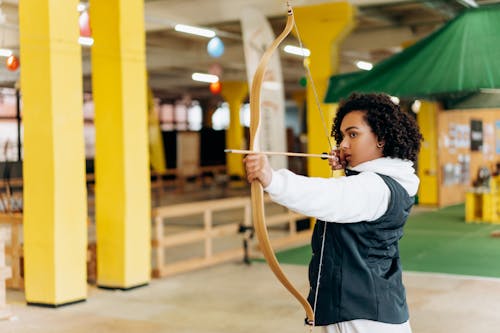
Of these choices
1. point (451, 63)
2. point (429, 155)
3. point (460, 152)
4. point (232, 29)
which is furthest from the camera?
point (460, 152)

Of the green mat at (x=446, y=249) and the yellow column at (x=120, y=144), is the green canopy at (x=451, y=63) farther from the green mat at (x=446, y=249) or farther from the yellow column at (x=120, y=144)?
the yellow column at (x=120, y=144)

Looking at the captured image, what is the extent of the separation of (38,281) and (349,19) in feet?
20.3

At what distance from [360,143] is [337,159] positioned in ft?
0.39

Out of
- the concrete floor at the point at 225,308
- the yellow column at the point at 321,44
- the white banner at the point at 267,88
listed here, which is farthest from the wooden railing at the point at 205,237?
the yellow column at the point at 321,44

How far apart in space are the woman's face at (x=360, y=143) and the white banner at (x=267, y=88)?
610cm

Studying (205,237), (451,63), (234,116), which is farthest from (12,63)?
(234,116)

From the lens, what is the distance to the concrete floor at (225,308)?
4883mm

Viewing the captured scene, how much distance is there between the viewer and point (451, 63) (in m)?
7.07

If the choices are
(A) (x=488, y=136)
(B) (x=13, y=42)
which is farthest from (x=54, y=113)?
(A) (x=488, y=136)

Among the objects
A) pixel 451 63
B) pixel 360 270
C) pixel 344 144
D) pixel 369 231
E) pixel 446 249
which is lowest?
pixel 446 249

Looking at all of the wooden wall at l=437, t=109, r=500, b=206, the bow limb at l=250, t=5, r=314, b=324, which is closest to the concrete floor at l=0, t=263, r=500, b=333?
the bow limb at l=250, t=5, r=314, b=324

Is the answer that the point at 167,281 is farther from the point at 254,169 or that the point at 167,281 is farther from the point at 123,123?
the point at 254,169

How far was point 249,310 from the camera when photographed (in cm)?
538

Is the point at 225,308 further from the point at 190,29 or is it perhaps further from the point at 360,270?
the point at 190,29
